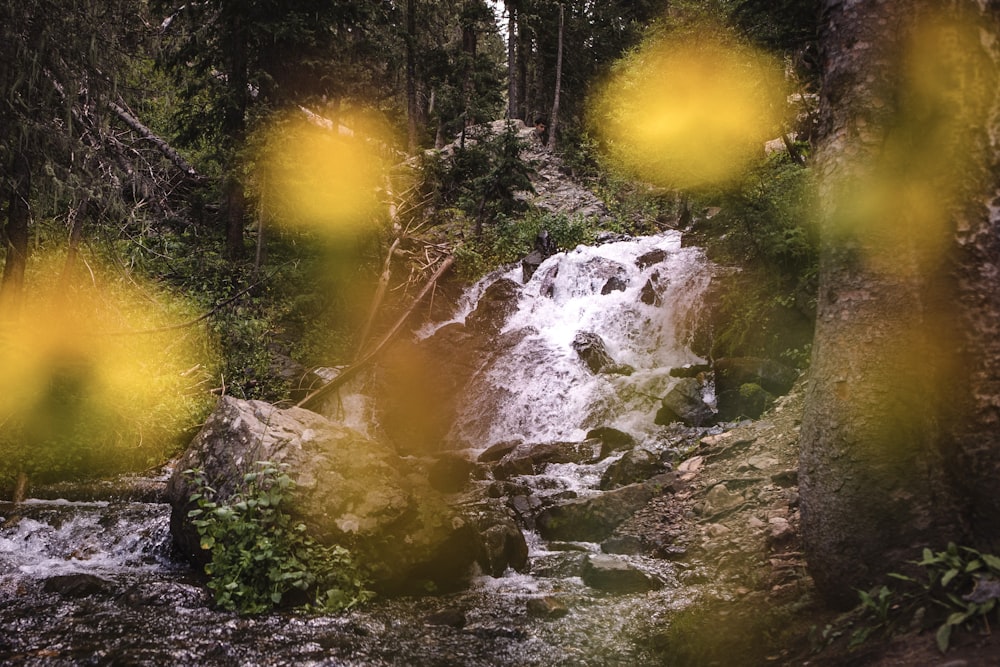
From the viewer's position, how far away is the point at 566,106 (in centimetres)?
3541

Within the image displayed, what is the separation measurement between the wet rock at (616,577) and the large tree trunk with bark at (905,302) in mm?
2119

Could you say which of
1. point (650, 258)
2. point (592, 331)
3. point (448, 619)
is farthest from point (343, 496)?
point (650, 258)

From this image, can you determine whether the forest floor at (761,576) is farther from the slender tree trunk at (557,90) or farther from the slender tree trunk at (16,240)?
the slender tree trunk at (557,90)

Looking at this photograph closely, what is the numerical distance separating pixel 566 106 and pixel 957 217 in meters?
34.5

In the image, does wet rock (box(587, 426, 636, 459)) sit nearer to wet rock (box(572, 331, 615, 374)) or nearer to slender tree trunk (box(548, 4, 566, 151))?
wet rock (box(572, 331, 615, 374))

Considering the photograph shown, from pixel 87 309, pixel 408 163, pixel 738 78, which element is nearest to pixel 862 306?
pixel 87 309

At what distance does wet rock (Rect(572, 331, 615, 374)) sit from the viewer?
14070 millimetres

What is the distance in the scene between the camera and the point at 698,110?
1525cm

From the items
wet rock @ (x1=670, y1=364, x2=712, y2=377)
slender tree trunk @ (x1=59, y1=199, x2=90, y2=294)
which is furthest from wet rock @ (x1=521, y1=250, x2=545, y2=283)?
slender tree trunk @ (x1=59, y1=199, x2=90, y2=294)

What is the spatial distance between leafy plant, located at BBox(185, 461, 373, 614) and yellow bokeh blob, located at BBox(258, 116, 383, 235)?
9.83 metres

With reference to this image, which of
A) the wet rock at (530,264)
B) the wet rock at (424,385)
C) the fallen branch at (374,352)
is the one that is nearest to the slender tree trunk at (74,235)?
the fallen branch at (374,352)

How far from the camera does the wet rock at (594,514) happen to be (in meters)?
7.30

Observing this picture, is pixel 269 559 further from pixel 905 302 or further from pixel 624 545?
pixel 905 302

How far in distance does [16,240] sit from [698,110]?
14.2 m
